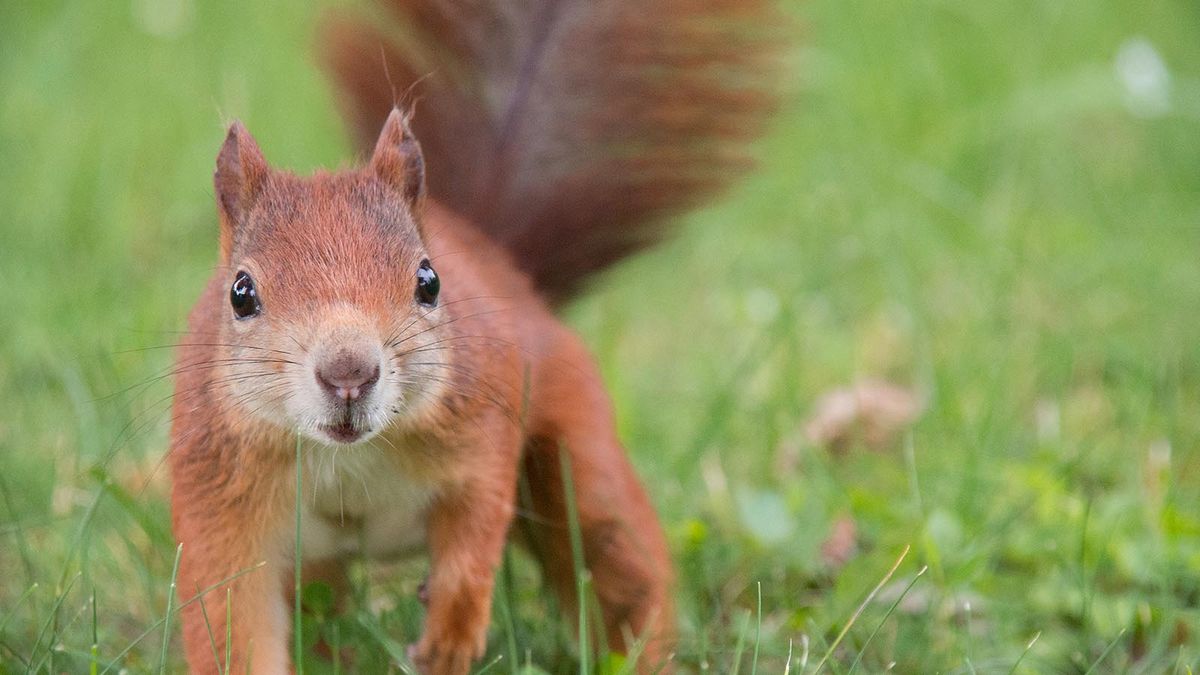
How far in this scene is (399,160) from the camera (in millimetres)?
1642

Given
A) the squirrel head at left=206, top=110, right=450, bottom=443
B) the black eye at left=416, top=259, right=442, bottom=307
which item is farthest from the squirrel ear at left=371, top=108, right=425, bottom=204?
the black eye at left=416, top=259, right=442, bottom=307

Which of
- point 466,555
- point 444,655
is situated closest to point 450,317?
point 466,555

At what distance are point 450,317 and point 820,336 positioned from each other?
176cm

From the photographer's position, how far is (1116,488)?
8.41 ft

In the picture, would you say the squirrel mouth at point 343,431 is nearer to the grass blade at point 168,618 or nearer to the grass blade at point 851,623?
the grass blade at point 168,618

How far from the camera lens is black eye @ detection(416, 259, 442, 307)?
158 centimetres

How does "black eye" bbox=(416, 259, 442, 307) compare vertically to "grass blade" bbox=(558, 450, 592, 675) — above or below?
above

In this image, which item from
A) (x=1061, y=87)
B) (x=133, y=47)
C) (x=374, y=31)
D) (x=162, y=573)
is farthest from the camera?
(x=133, y=47)

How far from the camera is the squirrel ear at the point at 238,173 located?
62.0 inches

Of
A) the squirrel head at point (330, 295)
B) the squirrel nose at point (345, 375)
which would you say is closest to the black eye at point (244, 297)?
the squirrel head at point (330, 295)

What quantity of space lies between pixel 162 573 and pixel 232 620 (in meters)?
0.56

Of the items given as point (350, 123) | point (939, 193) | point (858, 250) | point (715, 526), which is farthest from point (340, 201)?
point (939, 193)

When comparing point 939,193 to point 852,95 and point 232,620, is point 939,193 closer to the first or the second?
point 852,95

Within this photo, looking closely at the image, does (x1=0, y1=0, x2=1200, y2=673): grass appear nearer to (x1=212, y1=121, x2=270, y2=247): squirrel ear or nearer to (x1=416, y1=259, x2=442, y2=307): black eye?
(x1=212, y1=121, x2=270, y2=247): squirrel ear
